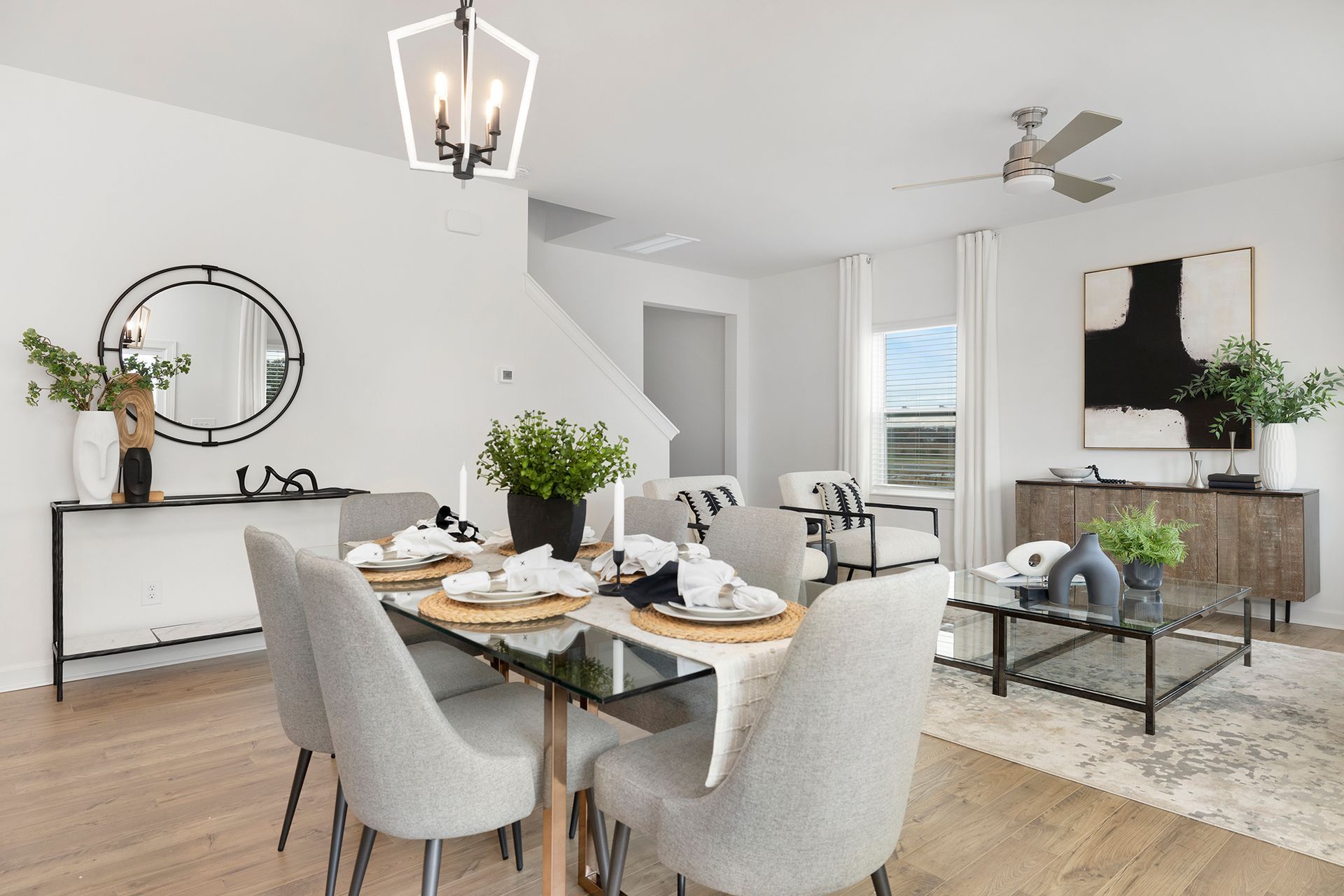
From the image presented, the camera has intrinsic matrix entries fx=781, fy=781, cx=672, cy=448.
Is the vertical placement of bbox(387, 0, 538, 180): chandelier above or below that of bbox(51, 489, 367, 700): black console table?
above

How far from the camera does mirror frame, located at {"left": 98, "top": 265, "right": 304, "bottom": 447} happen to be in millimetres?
3604

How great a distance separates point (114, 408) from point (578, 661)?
315 centimetres

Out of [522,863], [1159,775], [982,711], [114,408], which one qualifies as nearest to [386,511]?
[522,863]

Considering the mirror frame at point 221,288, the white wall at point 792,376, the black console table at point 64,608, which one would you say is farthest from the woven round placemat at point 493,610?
the white wall at point 792,376

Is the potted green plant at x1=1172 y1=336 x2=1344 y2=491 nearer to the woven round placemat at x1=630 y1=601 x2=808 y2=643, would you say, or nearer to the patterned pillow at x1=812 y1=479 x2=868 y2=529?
the patterned pillow at x1=812 y1=479 x2=868 y2=529

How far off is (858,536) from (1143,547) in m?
1.75

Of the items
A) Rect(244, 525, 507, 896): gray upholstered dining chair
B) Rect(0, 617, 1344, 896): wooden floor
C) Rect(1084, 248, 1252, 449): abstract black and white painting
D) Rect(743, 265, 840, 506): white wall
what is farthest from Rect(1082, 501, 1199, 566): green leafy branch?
Rect(743, 265, 840, 506): white wall

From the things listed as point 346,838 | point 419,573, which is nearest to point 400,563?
point 419,573

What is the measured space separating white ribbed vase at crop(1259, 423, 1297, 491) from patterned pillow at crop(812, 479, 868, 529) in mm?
2259

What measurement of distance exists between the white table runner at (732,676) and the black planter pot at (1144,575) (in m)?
2.61

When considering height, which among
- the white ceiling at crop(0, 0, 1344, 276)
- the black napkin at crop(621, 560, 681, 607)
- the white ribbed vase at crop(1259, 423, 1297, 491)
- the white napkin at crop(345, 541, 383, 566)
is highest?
the white ceiling at crop(0, 0, 1344, 276)

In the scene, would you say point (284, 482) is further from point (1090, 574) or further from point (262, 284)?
point (1090, 574)

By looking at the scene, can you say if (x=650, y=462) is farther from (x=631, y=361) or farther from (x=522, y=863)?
(x=522, y=863)

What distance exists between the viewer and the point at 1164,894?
1874 millimetres
